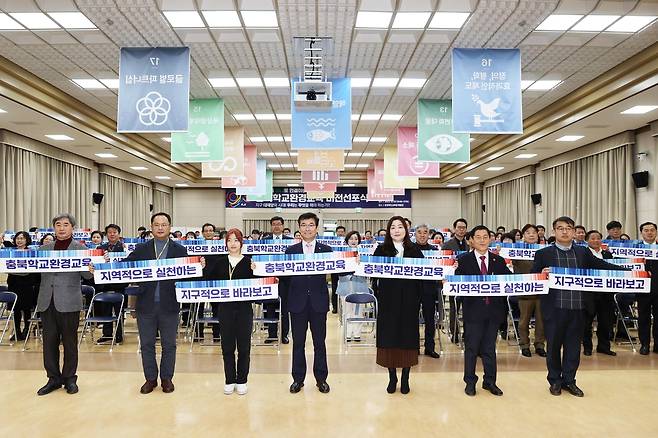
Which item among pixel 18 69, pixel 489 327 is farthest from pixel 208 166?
pixel 489 327

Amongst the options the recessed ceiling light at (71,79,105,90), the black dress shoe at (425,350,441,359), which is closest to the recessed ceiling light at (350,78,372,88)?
the recessed ceiling light at (71,79,105,90)

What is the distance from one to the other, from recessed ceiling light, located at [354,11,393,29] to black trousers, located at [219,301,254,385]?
14.8 feet

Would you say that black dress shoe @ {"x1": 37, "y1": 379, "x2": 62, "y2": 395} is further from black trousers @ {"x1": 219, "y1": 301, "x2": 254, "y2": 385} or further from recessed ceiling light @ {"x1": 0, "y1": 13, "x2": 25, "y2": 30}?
recessed ceiling light @ {"x1": 0, "y1": 13, "x2": 25, "y2": 30}

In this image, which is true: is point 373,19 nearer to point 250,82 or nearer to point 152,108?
point 152,108

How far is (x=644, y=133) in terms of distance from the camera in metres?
12.5

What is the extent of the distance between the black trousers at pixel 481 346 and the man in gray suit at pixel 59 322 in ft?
12.0

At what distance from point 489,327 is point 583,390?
113 centimetres

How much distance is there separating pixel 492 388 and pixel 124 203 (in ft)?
62.9

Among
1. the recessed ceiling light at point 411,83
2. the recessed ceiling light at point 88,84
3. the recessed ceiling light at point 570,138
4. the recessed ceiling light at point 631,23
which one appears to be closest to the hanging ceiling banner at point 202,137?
the recessed ceiling light at point 88,84

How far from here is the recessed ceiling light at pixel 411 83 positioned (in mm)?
10781

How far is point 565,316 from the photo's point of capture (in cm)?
505

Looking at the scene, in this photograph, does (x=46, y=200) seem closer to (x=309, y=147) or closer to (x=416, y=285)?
(x=309, y=147)

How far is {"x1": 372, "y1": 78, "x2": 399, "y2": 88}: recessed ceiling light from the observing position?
10766 mm

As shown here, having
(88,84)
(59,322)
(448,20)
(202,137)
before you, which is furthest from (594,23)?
(88,84)
